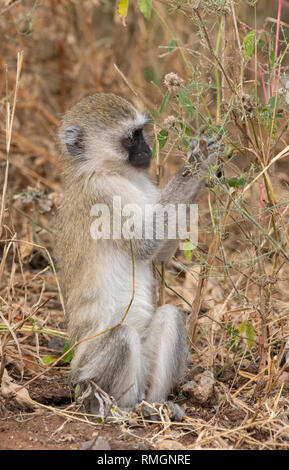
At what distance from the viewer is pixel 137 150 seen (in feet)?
16.3

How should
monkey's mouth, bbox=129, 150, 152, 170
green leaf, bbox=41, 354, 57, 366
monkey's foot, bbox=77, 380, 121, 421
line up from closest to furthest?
monkey's foot, bbox=77, 380, 121, 421, monkey's mouth, bbox=129, 150, 152, 170, green leaf, bbox=41, 354, 57, 366

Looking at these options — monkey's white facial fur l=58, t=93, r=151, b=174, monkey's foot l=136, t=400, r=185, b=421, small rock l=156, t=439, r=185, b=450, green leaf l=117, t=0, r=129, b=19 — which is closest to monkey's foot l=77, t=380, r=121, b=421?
monkey's foot l=136, t=400, r=185, b=421

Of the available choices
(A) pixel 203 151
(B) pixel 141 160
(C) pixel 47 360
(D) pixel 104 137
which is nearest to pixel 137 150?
(B) pixel 141 160

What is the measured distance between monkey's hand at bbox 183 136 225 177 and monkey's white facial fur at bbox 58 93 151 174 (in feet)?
1.83

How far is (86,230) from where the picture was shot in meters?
4.78

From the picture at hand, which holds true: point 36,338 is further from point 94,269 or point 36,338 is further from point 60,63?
point 60,63

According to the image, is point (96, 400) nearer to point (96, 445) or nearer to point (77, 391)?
point (77, 391)

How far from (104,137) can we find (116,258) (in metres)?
0.87

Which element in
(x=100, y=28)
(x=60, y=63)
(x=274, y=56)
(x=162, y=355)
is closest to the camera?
(x=274, y=56)

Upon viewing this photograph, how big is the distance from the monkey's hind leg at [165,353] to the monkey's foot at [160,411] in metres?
0.15

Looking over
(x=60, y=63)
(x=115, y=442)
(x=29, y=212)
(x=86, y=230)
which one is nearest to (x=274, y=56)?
Result: (x=86, y=230)

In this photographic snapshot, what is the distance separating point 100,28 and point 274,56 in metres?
6.10

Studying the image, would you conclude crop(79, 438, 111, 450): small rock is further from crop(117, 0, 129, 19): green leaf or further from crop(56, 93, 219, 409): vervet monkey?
crop(117, 0, 129, 19): green leaf

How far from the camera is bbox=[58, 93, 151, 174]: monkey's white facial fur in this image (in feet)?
16.4
